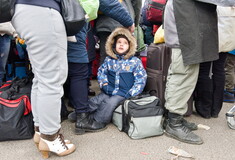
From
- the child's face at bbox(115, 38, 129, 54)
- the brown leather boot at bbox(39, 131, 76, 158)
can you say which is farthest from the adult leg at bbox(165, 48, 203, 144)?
the brown leather boot at bbox(39, 131, 76, 158)

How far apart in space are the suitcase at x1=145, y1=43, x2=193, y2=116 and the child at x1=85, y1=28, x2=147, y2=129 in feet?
0.39

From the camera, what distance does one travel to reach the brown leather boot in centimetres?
182

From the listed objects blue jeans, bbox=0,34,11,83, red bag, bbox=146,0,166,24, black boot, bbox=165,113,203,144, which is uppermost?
red bag, bbox=146,0,166,24

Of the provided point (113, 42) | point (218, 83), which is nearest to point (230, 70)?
point (218, 83)

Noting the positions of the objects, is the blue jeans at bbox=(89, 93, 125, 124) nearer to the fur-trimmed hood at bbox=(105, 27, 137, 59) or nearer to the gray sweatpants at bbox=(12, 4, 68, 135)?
the fur-trimmed hood at bbox=(105, 27, 137, 59)

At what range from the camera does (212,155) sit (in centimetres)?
199

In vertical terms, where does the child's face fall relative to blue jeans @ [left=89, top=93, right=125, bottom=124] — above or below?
above

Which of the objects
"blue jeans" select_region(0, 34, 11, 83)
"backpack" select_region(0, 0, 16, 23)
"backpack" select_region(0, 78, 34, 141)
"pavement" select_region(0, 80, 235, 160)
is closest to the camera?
"backpack" select_region(0, 0, 16, 23)

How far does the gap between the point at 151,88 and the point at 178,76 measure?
0.60 m

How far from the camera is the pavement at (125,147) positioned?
1.96 m

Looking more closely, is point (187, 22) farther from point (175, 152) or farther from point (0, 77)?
point (0, 77)

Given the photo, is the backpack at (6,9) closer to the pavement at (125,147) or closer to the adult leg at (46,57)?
the adult leg at (46,57)

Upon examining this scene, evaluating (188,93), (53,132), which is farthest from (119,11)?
(53,132)

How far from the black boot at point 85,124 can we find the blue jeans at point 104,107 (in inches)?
3.3
